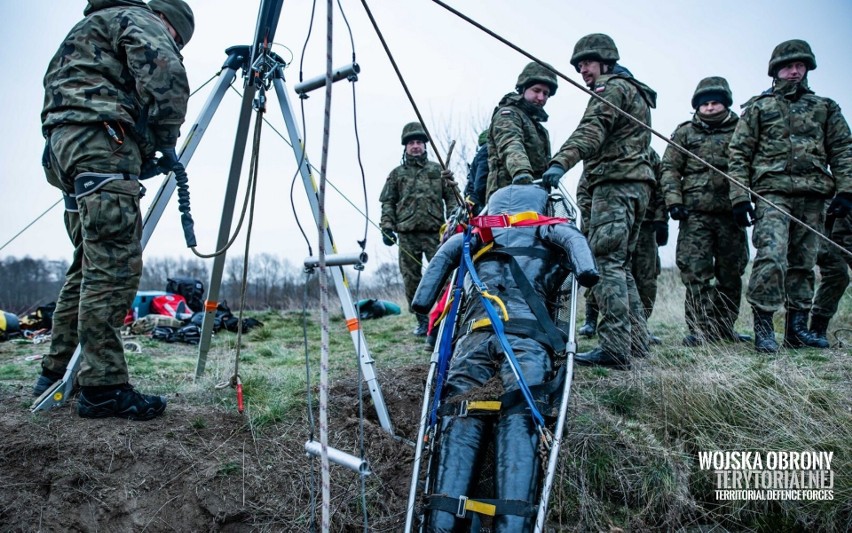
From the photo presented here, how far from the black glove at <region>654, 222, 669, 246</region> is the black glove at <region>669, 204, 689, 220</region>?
48 centimetres

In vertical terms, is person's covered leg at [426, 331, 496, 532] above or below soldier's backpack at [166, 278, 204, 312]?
below

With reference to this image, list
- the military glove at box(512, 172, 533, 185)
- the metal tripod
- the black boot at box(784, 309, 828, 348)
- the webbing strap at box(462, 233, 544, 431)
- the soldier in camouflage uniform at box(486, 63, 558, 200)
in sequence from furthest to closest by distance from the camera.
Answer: the soldier in camouflage uniform at box(486, 63, 558, 200) → the black boot at box(784, 309, 828, 348) → the military glove at box(512, 172, 533, 185) → the metal tripod → the webbing strap at box(462, 233, 544, 431)

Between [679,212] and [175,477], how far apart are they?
17.2ft

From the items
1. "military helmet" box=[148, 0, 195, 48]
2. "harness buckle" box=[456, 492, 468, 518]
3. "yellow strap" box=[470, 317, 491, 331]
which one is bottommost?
"harness buckle" box=[456, 492, 468, 518]

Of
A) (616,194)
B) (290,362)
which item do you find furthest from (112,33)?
(616,194)

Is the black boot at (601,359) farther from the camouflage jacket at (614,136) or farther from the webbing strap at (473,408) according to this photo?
the webbing strap at (473,408)

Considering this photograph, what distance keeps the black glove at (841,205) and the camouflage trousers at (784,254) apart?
Result: 11cm

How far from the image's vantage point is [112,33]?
311cm

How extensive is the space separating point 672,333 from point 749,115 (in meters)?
2.41

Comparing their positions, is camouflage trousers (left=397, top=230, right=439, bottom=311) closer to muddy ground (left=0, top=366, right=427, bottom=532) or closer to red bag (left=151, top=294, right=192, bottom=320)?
red bag (left=151, top=294, right=192, bottom=320)

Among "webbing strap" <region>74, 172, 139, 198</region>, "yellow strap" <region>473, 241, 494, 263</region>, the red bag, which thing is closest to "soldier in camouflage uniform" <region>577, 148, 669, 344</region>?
"yellow strap" <region>473, 241, 494, 263</region>

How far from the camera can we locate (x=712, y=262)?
5.84 meters

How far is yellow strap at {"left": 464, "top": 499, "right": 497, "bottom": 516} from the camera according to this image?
2258 millimetres

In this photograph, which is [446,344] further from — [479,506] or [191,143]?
[191,143]
